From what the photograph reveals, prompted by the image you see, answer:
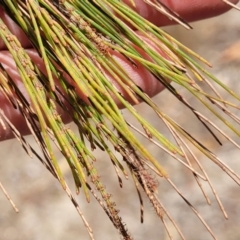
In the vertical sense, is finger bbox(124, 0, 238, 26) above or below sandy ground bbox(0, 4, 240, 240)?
above

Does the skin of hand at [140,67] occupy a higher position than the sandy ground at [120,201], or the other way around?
the skin of hand at [140,67]

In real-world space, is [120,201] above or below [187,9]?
below

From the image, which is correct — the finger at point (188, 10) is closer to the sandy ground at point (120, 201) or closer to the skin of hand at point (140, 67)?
the skin of hand at point (140, 67)

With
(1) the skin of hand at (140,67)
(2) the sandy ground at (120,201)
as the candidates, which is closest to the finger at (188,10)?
(1) the skin of hand at (140,67)

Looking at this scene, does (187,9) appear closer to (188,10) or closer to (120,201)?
(188,10)

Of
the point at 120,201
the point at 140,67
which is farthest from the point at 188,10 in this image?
the point at 120,201

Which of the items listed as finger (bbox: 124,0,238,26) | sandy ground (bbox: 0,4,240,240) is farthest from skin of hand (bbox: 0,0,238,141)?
sandy ground (bbox: 0,4,240,240)

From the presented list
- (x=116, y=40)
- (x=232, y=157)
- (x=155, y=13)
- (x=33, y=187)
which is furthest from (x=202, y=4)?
(x=33, y=187)

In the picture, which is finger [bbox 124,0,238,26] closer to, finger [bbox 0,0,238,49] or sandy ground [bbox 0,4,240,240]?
finger [bbox 0,0,238,49]

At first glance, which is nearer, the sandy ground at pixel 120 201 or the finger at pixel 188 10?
the finger at pixel 188 10
